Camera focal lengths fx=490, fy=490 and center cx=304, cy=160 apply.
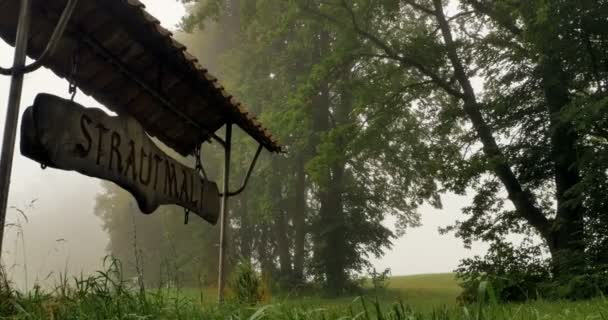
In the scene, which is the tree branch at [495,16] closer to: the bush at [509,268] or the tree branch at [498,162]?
the tree branch at [498,162]

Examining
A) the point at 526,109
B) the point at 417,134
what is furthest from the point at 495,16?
the point at 417,134

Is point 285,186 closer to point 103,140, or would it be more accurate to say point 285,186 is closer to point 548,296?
point 548,296

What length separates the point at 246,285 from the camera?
6590 mm

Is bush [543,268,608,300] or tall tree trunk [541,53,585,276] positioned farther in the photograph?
tall tree trunk [541,53,585,276]

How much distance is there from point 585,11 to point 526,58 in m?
3.01

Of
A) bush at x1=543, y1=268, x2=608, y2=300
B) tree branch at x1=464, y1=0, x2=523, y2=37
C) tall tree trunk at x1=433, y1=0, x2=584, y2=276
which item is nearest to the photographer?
bush at x1=543, y1=268, x2=608, y2=300

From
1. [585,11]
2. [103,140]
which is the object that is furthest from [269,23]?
[103,140]

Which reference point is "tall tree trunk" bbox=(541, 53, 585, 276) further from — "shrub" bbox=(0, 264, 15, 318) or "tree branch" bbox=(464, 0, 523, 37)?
"shrub" bbox=(0, 264, 15, 318)

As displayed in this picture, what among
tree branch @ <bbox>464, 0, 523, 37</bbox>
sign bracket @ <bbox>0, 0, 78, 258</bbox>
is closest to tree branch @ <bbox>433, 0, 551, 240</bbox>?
tree branch @ <bbox>464, 0, 523, 37</bbox>

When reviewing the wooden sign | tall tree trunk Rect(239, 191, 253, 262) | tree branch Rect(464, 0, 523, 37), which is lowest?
the wooden sign

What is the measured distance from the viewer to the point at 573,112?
930cm

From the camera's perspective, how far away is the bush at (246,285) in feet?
21.2

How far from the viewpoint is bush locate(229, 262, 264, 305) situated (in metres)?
6.46

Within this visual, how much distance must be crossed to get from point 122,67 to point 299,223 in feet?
52.7
